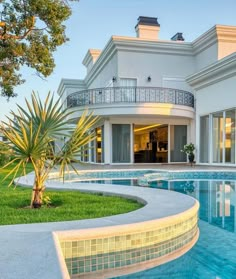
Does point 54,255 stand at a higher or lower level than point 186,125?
lower

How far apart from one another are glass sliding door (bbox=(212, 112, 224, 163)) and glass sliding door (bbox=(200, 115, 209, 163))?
1.75 ft

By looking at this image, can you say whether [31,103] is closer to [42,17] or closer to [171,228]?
[171,228]

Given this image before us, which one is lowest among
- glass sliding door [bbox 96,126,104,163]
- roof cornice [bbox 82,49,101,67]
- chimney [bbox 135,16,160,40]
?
glass sliding door [bbox 96,126,104,163]

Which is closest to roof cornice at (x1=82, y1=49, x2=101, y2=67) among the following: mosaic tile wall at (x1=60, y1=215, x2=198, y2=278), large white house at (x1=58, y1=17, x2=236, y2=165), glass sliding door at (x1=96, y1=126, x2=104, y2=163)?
large white house at (x1=58, y1=17, x2=236, y2=165)

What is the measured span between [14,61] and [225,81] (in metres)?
10.9

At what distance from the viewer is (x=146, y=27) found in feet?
74.4

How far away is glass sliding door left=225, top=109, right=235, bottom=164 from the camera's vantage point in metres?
15.9

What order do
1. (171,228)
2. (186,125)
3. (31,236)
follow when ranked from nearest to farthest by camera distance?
1. (31,236)
2. (171,228)
3. (186,125)

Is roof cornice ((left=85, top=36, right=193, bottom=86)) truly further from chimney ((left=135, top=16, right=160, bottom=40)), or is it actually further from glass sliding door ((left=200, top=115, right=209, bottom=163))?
glass sliding door ((left=200, top=115, right=209, bottom=163))

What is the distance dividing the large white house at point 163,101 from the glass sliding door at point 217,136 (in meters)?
0.06

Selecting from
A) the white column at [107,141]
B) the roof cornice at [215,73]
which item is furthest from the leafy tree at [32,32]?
the roof cornice at [215,73]

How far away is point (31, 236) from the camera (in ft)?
12.4


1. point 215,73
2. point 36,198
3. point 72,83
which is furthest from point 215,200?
point 72,83

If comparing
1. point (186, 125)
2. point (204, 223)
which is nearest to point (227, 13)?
point (186, 125)
